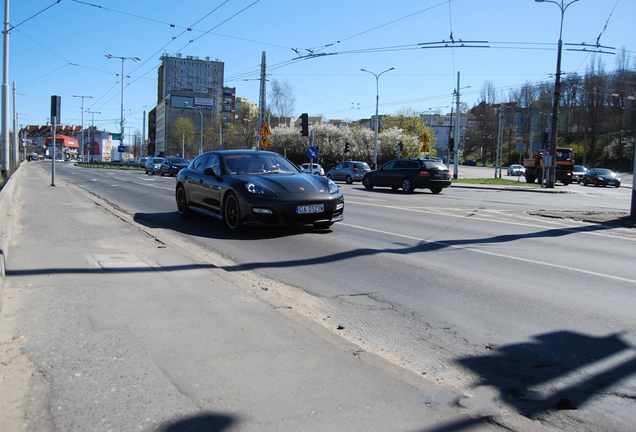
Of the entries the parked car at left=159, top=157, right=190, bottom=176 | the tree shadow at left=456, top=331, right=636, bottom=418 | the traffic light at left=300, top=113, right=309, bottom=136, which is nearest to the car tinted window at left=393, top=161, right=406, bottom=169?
the traffic light at left=300, top=113, right=309, bottom=136

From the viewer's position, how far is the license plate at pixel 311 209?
8.20 metres

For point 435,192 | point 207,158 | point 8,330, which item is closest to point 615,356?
point 8,330

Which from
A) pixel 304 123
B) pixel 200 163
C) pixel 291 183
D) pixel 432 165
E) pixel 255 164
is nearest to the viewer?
pixel 291 183

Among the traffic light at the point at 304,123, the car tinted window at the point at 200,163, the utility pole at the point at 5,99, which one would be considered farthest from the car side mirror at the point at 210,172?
the utility pole at the point at 5,99

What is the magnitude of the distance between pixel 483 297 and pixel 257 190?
14.8 ft

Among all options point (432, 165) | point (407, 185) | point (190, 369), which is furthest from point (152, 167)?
point (190, 369)

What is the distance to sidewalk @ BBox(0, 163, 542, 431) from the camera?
2.46 m

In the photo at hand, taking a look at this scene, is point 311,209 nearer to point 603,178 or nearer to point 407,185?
point 407,185

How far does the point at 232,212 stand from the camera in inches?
343

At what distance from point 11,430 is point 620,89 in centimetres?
6546

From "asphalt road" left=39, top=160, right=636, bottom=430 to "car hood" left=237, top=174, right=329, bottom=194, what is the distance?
807 millimetres

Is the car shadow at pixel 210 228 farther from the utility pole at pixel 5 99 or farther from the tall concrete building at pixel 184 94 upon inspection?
the tall concrete building at pixel 184 94

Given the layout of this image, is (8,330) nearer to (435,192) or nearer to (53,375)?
(53,375)

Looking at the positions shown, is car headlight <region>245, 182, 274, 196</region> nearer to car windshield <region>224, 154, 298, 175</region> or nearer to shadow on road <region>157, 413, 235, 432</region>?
car windshield <region>224, 154, 298, 175</region>
